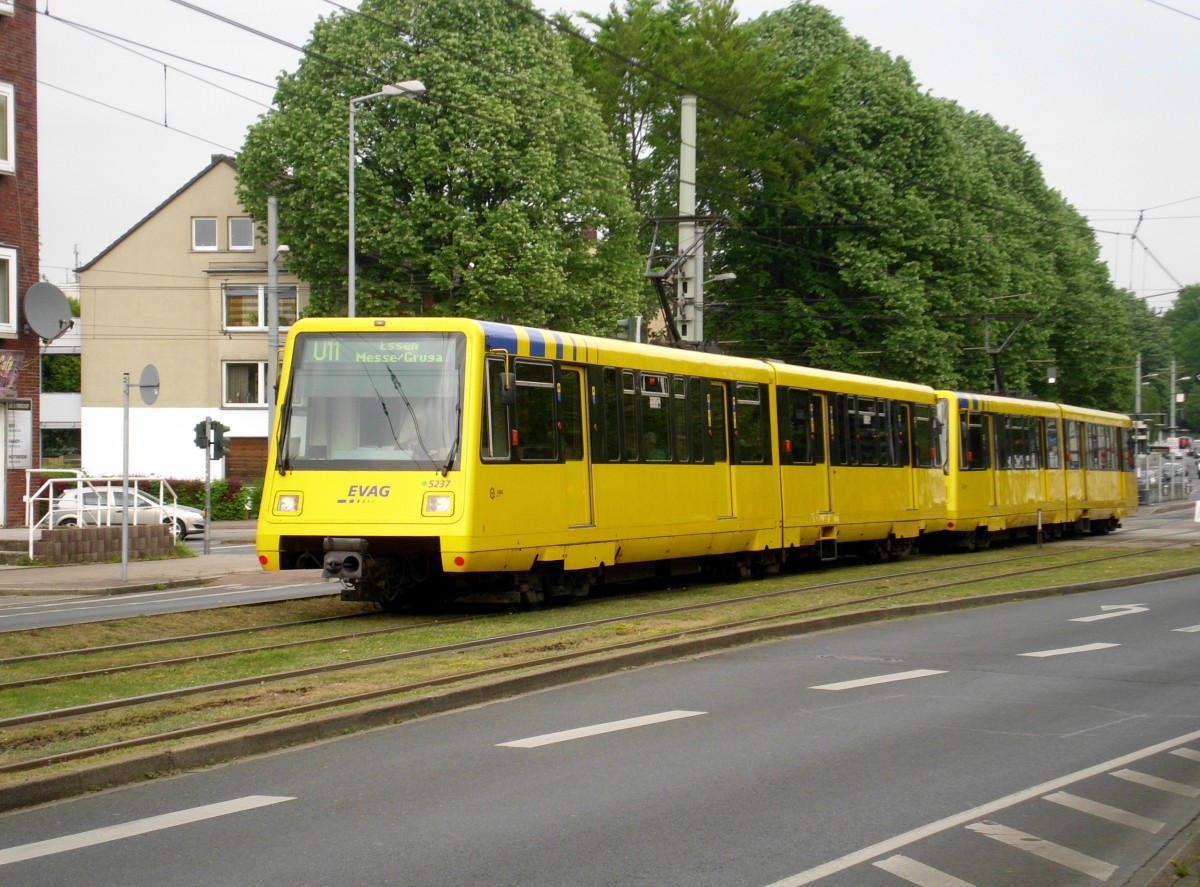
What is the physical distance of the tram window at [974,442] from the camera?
98.7 feet

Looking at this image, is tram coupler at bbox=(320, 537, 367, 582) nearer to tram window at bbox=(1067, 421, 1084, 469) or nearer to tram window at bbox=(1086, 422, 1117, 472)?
tram window at bbox=(1067, 421, 1084, 469)

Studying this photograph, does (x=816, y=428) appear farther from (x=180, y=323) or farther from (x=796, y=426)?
(x=180, y=323)

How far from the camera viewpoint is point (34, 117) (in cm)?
3372

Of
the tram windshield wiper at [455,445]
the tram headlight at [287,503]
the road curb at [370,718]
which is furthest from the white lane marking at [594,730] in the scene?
the tram headlight at [287,503]

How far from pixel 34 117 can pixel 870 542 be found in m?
20.1

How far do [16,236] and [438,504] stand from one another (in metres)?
21.6

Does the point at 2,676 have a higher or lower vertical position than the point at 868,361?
lower

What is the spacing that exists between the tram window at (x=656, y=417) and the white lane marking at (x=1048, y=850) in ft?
39.6

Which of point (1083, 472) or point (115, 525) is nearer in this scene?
point (115, 525)

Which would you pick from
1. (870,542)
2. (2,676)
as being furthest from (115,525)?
(2,676)

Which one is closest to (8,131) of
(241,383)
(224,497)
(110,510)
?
(110,510)

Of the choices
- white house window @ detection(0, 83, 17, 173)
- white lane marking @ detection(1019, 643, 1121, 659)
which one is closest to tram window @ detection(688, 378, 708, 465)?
white lane marking @ detection(1019, 643, 1121, 659)

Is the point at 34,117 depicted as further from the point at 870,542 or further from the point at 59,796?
the point at 59,796

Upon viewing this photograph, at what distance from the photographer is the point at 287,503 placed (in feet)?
52.1
